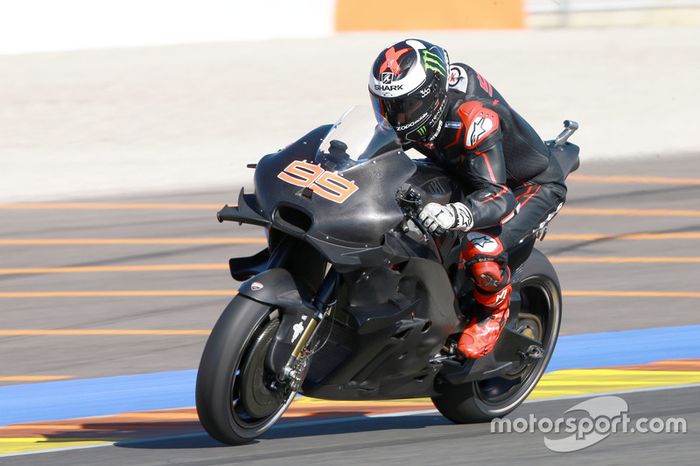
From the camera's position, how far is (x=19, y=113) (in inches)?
667

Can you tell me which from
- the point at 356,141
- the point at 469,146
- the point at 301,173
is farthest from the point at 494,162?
the point at 301,173

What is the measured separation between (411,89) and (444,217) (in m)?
0.57

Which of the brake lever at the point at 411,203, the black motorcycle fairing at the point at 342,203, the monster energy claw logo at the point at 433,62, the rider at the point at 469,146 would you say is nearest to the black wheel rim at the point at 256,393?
the black motorcycle fairing at the point at 342,203

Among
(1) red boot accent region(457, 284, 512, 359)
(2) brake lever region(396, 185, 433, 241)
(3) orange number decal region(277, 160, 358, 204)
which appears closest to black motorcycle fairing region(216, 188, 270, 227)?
(3) orange number decal region(277, 160, 358, 204)

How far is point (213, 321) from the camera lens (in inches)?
364

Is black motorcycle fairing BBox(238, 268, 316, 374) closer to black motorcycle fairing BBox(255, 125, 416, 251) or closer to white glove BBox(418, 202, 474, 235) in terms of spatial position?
black motorcycle fairing BBox(255, 125, 416, 251)

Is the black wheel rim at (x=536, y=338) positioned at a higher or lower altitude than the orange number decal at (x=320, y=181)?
lower

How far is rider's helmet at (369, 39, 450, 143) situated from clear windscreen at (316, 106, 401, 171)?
0.07 meters

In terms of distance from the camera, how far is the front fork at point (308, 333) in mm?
5676

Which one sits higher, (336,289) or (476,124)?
(476,124)

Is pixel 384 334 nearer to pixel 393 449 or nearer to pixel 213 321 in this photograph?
pixel 393 449

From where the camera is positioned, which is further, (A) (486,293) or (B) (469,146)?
(A) (486,293)

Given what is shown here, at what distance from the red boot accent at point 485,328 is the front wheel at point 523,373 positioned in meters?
0.27

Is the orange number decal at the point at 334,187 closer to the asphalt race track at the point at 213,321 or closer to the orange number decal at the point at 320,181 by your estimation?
the orange number decal at the point at 320,181
